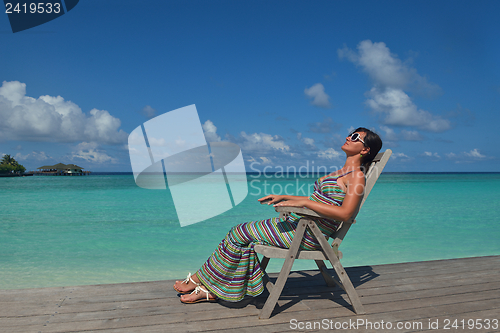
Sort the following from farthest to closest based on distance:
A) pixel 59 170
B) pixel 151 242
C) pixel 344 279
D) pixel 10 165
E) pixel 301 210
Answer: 1. pixel 59 170
2. pixel 10 165
3. pixel 151 242
4. pixel 344 279
5. pixel 301 210

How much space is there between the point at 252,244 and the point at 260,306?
19.3 inches

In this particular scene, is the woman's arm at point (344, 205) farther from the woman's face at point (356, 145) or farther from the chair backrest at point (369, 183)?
the woman's face at point (356, 145)

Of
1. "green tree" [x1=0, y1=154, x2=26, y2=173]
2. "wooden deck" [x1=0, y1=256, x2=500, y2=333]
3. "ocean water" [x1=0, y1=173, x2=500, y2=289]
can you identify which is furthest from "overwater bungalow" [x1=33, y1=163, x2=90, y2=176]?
"wooden deck" [x1=0, y1=256, x2=500, y2=333]

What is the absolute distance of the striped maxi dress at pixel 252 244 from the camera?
2320 millimetres

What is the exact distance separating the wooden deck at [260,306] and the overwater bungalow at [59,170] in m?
84.3

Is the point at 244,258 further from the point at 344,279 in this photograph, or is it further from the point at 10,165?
the point at 10,165

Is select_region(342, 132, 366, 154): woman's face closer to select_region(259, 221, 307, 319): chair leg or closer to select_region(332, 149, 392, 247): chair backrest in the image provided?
select_region(332, 149, 392, 247): chair backrest

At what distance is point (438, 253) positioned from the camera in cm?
710

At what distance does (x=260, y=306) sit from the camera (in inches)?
94.7

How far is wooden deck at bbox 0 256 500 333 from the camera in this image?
2055 mm

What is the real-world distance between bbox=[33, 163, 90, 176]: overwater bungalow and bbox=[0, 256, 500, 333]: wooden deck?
84.3 metres

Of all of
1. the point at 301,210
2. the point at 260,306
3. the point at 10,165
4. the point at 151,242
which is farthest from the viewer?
the point at 10,165

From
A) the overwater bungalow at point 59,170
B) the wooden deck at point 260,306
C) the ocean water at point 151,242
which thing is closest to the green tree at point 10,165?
the overwater bungalow at point 59,170

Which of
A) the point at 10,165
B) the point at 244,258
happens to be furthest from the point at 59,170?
the point at 244,258
